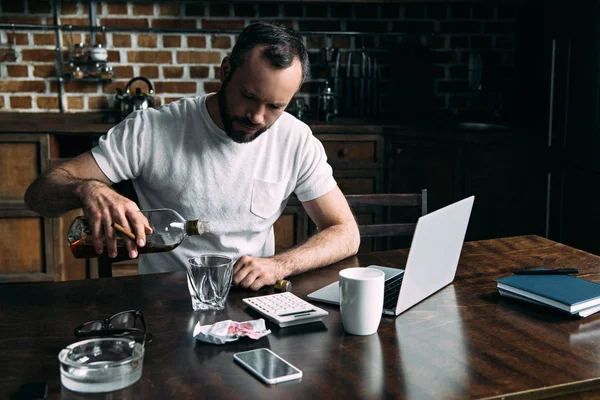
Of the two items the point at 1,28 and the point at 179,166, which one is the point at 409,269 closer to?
the point at 179,166

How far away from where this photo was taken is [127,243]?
4.15 ft

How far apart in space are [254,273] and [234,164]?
526 mm

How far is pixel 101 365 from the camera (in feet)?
3.23

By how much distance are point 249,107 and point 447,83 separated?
8.17 feet

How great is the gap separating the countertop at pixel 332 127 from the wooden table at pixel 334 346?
1.74m

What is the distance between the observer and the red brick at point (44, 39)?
362 cm

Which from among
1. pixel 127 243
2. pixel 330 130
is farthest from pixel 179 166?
pixel 330 130

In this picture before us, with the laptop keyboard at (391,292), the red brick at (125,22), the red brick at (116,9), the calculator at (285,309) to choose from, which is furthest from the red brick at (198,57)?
the calculator at (285,309)

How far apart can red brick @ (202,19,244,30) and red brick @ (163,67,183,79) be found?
10.7 inches

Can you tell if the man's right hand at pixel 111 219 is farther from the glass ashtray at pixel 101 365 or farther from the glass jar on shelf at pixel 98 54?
the glass jar on shelf at pixel 98 54

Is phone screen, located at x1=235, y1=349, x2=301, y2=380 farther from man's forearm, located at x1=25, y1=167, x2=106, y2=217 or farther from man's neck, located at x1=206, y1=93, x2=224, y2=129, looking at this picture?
man's neck, located at x1=206, y1=93, x2=224, y2=129

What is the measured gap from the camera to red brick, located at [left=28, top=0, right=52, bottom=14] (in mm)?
3609

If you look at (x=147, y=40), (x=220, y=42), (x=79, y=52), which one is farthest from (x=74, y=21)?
(x=220, y=42)

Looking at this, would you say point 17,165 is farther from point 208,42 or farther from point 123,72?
point 208,42
